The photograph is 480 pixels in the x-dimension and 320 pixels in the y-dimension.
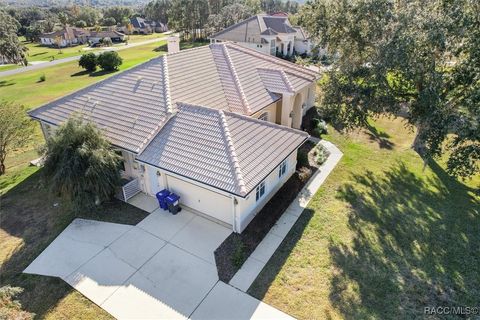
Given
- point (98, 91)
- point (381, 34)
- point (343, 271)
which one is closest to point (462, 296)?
point (343, 271)

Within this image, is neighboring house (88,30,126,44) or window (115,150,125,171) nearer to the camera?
window (115,150,125,171)

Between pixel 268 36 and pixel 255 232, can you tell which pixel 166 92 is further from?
pixel 268 36

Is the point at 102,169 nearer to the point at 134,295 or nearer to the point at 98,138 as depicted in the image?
the point at 98,138

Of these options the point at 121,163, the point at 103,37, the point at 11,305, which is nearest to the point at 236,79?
the point at 121,163

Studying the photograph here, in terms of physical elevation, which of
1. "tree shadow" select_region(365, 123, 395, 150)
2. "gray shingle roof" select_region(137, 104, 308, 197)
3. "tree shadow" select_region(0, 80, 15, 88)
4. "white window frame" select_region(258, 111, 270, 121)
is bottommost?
"tree shadow" select_region(0, 80, 15, 88)

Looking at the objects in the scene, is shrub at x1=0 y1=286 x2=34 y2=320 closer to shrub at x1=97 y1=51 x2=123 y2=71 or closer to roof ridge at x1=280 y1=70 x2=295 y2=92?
roof ridge at x1=280 y1=70 x2=295 y2=92

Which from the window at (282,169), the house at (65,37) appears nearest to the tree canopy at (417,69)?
the window at (282,169)

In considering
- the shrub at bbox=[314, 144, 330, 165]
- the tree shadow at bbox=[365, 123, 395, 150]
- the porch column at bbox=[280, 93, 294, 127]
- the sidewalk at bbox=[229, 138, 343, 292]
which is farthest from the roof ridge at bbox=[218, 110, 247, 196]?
the tree shadow at bbox=[365, 123, 395, 150]
